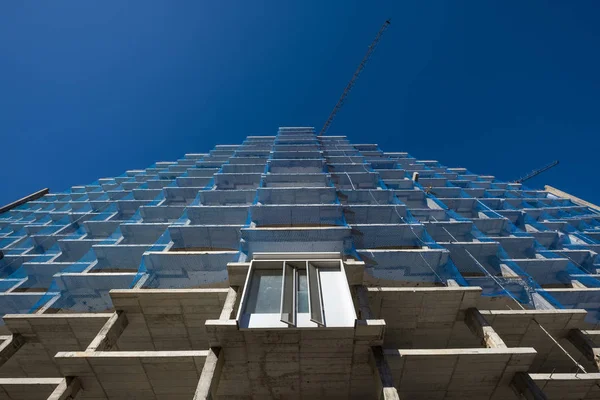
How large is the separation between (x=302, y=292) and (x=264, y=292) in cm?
140

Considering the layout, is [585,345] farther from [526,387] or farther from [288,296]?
[288,296]

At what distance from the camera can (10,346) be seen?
9.41 metres

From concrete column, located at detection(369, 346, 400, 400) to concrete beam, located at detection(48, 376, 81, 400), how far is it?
9.46 metres

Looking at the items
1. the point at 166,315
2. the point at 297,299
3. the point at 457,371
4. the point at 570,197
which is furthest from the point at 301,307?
the point at 570,197

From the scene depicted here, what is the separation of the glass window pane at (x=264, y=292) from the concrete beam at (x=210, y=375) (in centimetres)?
144

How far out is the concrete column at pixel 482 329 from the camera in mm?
8262

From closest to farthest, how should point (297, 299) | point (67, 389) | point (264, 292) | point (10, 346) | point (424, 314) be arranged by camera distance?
point (67, 389)
point (297, 299)
point (264, 292)
point (10, 346)
point (424, 314)

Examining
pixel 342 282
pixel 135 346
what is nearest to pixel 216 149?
pixel 135 346

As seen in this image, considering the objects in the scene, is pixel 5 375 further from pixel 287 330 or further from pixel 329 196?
pixel 329 196

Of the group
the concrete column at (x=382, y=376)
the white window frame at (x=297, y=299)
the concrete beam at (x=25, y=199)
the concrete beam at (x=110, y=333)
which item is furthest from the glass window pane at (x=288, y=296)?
the concrete beam at (x=25, y=199)

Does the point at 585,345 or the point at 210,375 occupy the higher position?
the point at 210,375

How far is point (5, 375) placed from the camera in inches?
420

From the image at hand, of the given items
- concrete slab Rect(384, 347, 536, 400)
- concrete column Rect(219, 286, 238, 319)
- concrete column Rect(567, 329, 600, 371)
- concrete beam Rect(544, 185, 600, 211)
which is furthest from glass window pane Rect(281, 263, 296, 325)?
concrete beam Rect(544, 185, 600, 211)

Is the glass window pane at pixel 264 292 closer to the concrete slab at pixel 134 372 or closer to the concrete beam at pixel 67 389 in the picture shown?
the concrete slab at pixel 134 372
